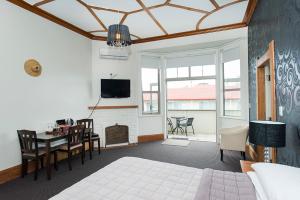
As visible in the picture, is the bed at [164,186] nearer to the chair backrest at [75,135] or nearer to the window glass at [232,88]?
the chair backrest at [75,135]

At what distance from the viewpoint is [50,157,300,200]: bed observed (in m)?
1.34

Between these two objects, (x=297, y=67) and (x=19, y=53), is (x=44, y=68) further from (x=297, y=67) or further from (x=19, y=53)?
(x=297, y=67)

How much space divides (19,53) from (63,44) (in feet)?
3.61

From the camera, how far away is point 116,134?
208 inches

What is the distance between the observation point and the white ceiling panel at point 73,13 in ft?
11.3

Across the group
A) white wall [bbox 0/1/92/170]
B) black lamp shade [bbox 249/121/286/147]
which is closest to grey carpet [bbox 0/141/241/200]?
white wall [bbox 0/1/92/170]

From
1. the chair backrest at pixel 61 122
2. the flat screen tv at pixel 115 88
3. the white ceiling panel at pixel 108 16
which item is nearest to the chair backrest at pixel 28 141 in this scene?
the chair backrest at pixel 61 122

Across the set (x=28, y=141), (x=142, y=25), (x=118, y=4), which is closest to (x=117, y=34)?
(x=118, y=4)

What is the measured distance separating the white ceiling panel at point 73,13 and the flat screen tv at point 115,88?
1.46 m

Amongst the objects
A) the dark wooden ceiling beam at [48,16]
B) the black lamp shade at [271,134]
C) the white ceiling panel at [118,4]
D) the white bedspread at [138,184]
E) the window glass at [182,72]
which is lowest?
the white bedspread at [138,184]

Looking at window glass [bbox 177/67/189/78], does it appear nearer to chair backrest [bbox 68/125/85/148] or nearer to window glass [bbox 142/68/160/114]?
window glass [bbox 142/68/160/114]

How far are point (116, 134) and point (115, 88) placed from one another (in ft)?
4.34

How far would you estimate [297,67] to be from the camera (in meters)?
1.64

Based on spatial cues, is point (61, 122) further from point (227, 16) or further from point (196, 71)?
point (227, 16)
